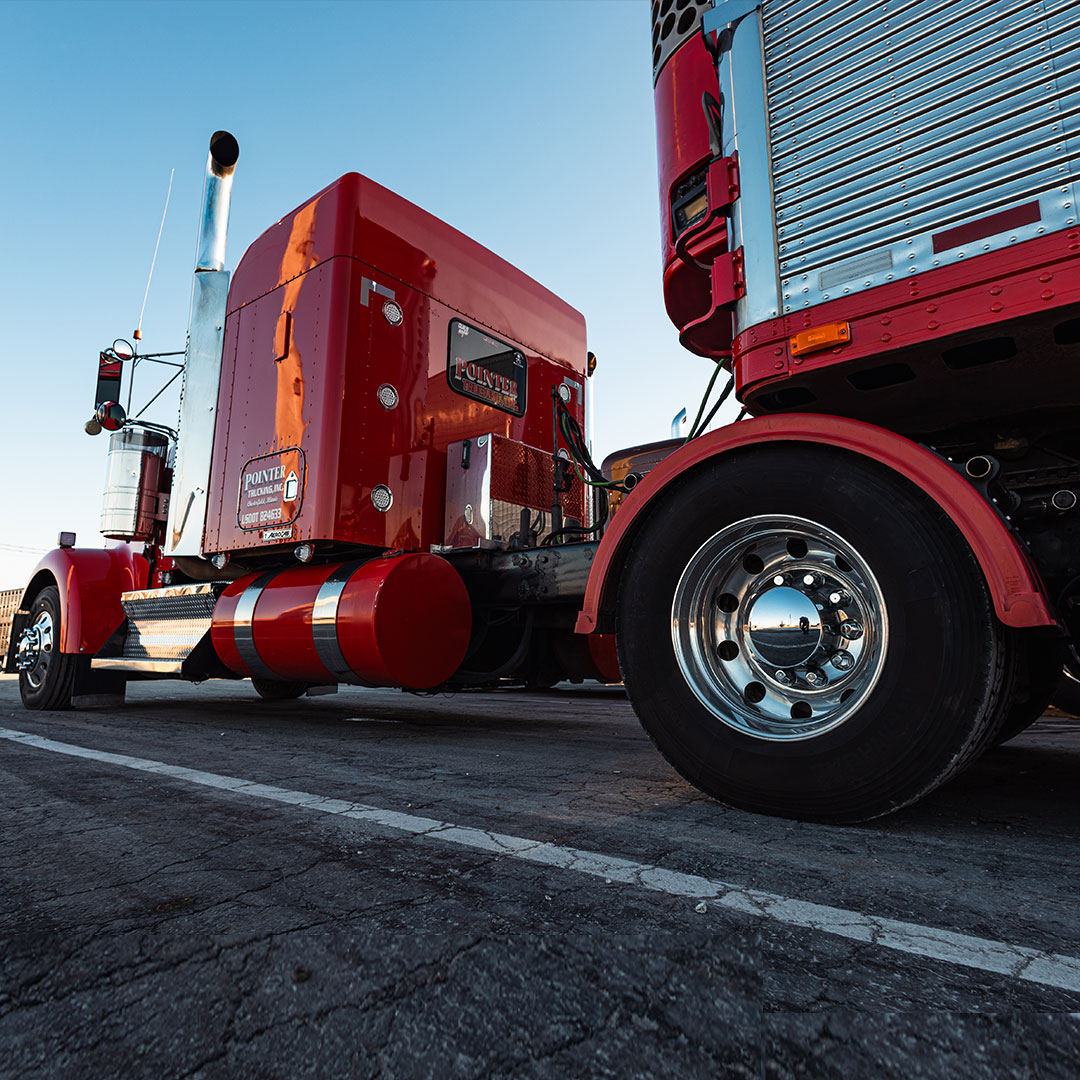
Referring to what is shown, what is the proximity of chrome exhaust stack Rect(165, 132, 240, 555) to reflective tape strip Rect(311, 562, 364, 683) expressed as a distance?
162 cm

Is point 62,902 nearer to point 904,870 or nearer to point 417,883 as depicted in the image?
point 417,883

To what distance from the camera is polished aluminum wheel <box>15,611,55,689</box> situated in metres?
5.68

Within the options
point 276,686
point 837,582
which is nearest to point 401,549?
point 837,582

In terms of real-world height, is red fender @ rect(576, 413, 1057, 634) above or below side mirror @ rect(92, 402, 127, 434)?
below

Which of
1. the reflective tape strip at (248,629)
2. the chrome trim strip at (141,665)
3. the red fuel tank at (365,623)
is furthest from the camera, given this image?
the chrome trim strip at (141,665)

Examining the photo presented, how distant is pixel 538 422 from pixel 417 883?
13.2 feet

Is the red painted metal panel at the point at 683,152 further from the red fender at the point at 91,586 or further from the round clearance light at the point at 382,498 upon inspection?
the red fender at the point at 91,586

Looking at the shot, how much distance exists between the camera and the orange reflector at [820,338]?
2.04 metres

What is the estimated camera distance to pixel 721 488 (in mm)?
2215

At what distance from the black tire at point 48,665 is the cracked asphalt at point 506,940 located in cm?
380

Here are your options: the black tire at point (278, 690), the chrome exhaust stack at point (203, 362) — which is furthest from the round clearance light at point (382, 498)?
the black tire at point (278, 690)

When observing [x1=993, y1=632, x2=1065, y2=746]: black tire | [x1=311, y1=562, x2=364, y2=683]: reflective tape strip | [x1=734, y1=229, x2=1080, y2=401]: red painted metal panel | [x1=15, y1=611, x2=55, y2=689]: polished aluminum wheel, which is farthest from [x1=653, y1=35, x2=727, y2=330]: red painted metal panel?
[x1=15, y1=611, x2=55, y2=689]: polished aluminum wheel

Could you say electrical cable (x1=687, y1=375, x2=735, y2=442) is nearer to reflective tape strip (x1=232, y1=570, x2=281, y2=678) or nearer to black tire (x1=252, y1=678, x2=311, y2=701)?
reflective tape strip (x1=232, y1=570, x2=281, y2=678)

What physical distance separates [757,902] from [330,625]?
2.90 metres
